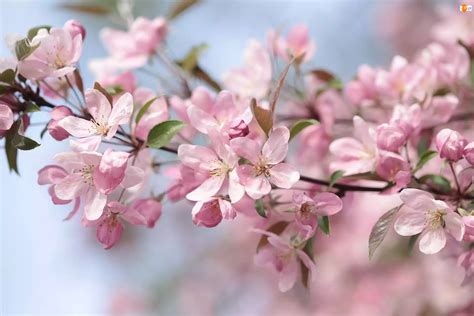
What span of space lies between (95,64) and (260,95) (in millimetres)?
342

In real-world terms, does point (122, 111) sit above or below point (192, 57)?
above

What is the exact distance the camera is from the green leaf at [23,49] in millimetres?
902

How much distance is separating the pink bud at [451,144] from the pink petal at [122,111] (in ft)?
1.41

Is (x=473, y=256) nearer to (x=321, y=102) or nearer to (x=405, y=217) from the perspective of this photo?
(x=405, y=217)

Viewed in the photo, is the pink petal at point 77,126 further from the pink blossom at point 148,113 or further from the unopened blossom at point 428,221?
the unopened blossom at point 428,221

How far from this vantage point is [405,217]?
90 cm

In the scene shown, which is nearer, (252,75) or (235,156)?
(235,156)

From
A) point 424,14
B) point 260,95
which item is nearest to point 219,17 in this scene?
point 424,14

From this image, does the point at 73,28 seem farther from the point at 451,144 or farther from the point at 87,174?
the point at 451,144

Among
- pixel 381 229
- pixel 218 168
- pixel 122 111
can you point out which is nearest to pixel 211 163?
pixel 218 168

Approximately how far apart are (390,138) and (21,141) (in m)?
0.52

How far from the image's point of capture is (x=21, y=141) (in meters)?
0.88

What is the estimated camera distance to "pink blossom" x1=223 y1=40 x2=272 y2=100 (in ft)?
4.17

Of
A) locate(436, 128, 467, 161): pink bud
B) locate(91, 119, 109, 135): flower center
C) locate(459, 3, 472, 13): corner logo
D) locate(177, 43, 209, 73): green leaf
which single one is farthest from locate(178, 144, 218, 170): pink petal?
locate(459, 3, 472, 13): corner logo
